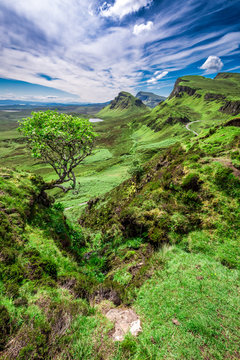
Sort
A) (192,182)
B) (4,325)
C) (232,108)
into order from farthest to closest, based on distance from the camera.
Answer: (232,108) → (192,182) → (4,325)

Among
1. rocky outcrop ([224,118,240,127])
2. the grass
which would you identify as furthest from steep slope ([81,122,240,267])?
rocky outcrop ([224,118,240,127])

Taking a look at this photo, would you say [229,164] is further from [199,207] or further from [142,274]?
[142,274]

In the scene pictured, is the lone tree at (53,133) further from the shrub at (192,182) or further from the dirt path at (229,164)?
the dirt path at (229,164)

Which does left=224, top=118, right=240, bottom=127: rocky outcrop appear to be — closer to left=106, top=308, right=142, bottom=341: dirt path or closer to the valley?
the valley

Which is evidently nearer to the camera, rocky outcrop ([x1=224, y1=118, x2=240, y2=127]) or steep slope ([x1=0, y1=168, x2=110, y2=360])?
steep slope ([x1=0, y1=168, x2=110, y2=360])

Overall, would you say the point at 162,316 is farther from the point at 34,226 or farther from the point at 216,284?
the point at 34,226

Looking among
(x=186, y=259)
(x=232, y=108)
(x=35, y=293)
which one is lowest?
(x=35, y=293)

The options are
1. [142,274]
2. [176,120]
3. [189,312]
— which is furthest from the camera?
[176,120]

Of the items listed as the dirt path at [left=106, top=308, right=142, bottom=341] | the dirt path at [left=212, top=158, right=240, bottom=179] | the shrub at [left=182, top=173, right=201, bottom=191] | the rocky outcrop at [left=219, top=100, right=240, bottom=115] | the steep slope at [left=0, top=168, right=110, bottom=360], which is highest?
the rocky outcrop at [left=219, top=100, right=240, bottom=115]

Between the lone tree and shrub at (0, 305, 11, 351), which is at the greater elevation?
the lone tree

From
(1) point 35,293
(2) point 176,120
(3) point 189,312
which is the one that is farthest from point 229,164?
(2) point 176,120

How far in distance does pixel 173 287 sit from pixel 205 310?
1.42 meters

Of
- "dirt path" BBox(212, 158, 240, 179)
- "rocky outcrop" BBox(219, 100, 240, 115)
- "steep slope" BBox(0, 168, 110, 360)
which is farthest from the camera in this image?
"rocky outcrop" BBox(219, 100, 240, 115)

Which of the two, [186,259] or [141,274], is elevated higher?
[186,259]
